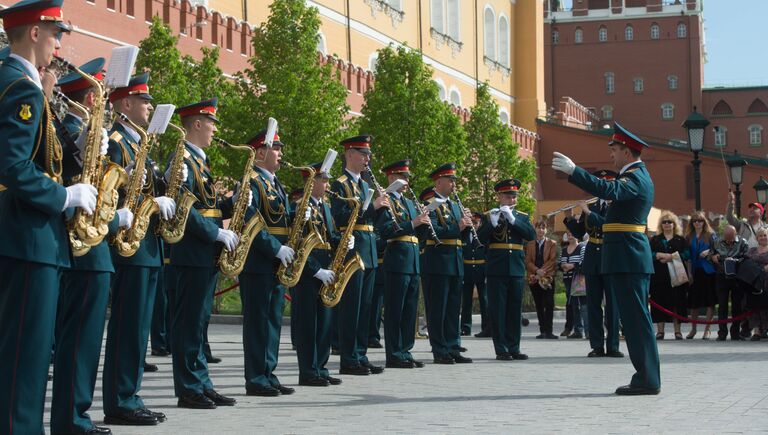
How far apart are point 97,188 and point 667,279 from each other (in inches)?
509

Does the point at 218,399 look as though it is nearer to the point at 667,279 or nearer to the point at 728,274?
the point at 667,279

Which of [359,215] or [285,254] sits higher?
[359,215]

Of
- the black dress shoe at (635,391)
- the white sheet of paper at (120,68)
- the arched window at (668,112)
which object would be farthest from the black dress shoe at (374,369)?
the arched window at (668,112)

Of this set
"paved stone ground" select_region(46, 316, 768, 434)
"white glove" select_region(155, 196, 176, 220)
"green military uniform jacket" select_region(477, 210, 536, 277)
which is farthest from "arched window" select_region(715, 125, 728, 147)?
"white glove" select_region(155, 196, 176, 220)

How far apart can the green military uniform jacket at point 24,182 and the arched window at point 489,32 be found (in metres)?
57.4

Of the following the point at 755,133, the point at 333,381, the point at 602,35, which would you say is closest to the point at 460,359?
the point at 333,381

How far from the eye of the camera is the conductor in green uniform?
9.72 meters

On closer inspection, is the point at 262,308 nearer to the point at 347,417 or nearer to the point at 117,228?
the point at 347,417

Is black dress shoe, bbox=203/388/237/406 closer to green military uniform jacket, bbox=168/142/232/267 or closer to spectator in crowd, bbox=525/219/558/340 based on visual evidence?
green military uniform jacket, bbox=168/142/232/267

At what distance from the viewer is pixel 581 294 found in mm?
18328

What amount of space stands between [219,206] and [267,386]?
1.52m

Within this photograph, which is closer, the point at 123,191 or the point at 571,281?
the point at 123,191

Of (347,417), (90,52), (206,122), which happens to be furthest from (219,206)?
(90,52)

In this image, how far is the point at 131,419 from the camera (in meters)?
7.70
